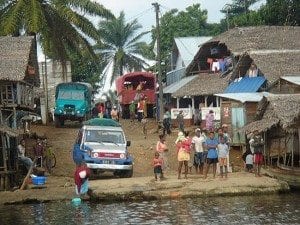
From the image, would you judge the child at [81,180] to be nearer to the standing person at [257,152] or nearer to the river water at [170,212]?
the river water at [170,212]

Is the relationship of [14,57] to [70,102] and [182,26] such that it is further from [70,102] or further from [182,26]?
[182,26]

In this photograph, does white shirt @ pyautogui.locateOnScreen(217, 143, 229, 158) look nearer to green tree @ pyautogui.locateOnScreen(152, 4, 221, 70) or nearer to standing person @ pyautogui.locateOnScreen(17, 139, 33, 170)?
standing person @ pyautogui.locateOnScreen(17, 139, 33, 170)

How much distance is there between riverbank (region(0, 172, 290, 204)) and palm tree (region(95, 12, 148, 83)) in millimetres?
44709

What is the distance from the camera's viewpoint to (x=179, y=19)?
210 feet

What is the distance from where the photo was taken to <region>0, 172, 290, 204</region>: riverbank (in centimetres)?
1967

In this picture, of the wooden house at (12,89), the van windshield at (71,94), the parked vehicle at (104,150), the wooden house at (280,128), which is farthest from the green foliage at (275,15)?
the parked vehicle at (104,150)

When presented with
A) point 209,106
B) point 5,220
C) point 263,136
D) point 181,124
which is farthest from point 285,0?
point 5,220

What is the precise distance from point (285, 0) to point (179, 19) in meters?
19.5

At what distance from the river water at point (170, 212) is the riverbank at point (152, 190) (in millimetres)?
436

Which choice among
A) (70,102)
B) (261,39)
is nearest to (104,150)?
(70,102)

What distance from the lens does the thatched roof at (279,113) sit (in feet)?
70.2

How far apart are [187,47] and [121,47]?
59.7 feet

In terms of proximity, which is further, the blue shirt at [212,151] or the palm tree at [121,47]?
the palm tree at [121,47]

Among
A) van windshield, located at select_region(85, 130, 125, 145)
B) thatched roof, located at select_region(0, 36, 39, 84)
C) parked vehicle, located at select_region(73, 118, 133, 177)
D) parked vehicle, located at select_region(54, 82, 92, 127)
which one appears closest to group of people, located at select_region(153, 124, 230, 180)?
parked vehicle, located at select_region(73, 118, 133, 177)
